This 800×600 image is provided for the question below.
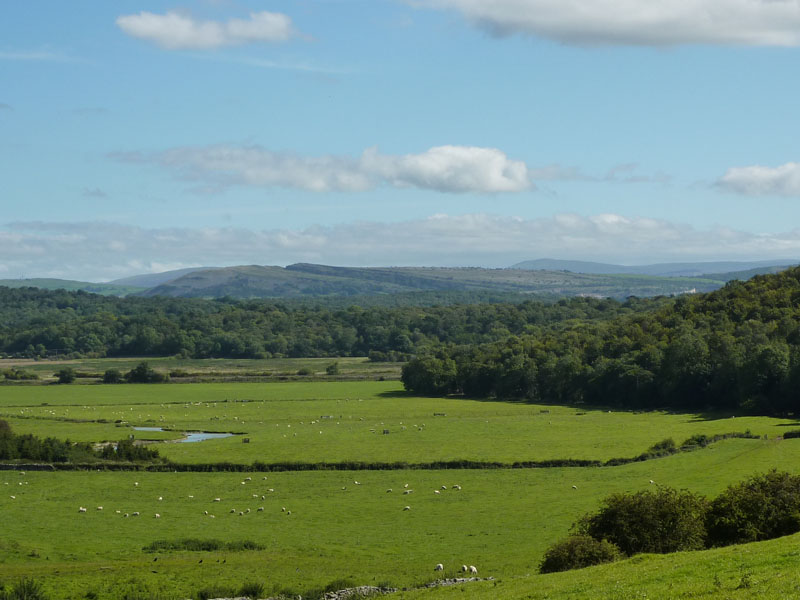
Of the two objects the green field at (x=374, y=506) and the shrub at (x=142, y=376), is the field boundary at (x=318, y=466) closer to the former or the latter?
the green field at (x=374, y=506)

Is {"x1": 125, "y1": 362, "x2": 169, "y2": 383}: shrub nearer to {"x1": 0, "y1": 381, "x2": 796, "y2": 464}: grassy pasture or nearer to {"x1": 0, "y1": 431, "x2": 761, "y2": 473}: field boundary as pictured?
{"x1": 0, "y1": 381, "x2": 796, "y2": 464}: grassy pasture

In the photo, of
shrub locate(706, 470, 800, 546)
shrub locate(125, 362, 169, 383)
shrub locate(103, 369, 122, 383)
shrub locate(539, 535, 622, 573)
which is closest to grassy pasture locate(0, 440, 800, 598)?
shrub locate(539, 535, 622, 573)

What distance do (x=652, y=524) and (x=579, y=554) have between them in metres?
3.62

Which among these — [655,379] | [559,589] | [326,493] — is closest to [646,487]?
[326,493]

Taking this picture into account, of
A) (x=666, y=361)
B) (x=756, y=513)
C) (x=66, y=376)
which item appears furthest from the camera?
(x=66, y=376)

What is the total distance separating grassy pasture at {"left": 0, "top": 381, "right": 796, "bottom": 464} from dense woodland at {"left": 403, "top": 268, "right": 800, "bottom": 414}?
6182mm

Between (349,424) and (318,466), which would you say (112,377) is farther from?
(318,466)

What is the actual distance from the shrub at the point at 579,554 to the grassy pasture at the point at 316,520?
114 cm

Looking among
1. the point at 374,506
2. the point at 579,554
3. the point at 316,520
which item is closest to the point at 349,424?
the point at 374,506

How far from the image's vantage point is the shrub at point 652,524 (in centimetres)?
3441

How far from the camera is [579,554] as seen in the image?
33.0 meters

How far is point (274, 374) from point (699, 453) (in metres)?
103

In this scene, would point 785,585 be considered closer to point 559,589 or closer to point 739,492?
point 559,589

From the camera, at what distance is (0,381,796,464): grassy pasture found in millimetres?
69812
